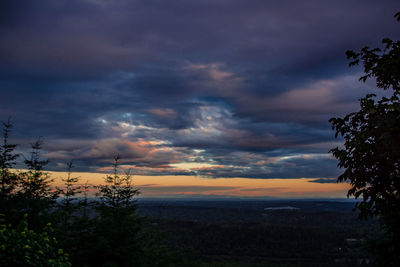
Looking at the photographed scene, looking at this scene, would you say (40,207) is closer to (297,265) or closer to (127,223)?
(127,223)

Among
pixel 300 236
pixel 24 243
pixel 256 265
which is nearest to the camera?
pixel 24 243

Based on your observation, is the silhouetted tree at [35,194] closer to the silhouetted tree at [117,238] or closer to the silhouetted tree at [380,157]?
the silhouetted tree at [117,238]

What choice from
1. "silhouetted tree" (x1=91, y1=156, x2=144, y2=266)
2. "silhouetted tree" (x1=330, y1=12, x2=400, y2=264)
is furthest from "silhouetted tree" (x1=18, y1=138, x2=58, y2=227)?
"silhouetted tree" (x1=330, y1=12, x2=400, y2=264)

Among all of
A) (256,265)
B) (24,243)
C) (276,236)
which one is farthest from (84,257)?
(276,236)

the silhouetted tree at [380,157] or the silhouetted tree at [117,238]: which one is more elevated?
the silhouetted tree at [380,157]

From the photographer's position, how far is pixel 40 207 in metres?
13.6

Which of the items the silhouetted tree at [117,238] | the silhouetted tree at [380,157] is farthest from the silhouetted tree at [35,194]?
the silhouetted tree at [380,157]

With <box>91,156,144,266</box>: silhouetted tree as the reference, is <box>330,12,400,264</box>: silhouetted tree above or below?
above

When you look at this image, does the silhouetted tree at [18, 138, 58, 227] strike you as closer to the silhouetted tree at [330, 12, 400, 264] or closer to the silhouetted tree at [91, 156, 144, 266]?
the silhouetted tree at [91, 156, 144, 266]

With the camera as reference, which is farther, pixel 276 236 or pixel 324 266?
pixel 276 236

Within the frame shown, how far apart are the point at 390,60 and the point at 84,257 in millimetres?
14274

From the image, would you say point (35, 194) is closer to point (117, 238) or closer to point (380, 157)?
point (117, 238)

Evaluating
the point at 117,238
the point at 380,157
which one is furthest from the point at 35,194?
the point at 380,157

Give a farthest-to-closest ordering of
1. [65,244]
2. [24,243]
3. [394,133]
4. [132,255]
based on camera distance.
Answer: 1. [132,255]
2. [65,244]
3. [394,133]
4. [24,243]
